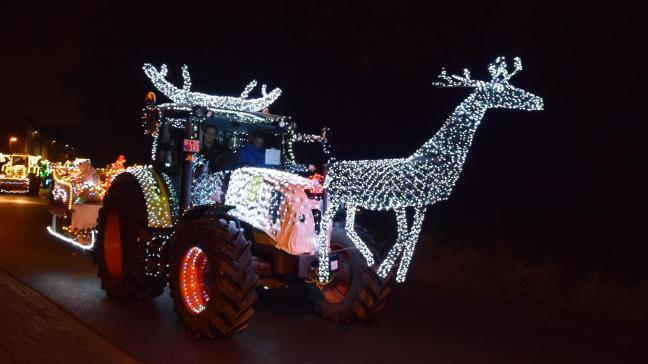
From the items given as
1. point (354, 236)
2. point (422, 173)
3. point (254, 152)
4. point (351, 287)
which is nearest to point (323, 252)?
point (354, 236)

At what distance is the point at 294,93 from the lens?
71.4 ft

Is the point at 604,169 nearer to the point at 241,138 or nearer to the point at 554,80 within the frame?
the point at 554,80

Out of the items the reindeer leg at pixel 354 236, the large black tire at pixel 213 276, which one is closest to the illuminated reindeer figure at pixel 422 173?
the reindeer leg at pixel 354 236

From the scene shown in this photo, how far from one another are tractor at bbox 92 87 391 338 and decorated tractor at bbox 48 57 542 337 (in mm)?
15

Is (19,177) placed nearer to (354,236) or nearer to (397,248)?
(354,236)

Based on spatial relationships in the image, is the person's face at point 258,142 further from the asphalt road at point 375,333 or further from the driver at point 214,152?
the asphalt road at point 375,333

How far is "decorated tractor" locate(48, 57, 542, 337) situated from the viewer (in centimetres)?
835

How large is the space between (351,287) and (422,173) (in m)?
1.79

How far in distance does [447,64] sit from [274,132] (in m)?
7.95

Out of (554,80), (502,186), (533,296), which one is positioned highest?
(554,80)

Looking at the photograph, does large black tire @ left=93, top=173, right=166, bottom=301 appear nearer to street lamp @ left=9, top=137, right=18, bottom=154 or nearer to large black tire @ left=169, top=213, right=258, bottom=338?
large black tire @ left=169, top=213, right=258, bottom=338

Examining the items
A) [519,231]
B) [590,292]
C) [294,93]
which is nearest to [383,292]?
[590,292]

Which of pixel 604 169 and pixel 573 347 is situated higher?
pixel 604 169

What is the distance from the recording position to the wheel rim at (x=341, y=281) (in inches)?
369
